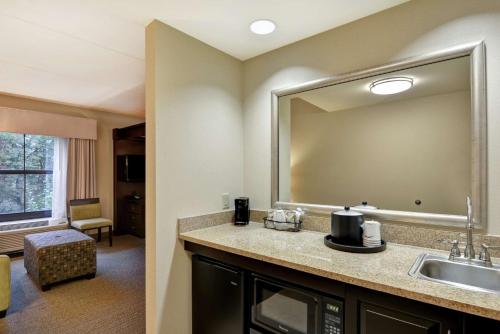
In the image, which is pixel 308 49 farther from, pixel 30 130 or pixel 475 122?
pixel 30 130

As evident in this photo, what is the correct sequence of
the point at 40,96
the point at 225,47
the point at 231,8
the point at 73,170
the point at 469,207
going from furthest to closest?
the point at 73,170 < the point at 40,96 < the point at 225,47 < the point at 231,8 < the point at 469,207

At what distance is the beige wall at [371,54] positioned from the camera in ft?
4.37

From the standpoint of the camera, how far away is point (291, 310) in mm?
1390

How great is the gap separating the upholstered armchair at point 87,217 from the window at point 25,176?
0.45 meters

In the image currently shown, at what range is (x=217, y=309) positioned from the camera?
1.71 meters

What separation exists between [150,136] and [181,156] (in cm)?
25

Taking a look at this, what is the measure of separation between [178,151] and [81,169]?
12.7 ft

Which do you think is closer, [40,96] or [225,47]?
[225,47]

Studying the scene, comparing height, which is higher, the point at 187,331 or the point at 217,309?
the point at 217,309

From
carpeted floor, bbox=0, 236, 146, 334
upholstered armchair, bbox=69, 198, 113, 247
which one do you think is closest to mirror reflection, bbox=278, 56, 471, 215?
carpeted floor, bbox=0, 236, 146, 334

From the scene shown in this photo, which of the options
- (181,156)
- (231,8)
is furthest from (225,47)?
(181,156)

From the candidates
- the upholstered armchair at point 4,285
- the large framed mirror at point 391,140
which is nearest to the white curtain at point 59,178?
the upholstered armchair at point 4,285

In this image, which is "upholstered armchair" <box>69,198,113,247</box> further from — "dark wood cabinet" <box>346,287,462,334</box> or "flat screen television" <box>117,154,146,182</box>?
"dark wood cabinet" <box>346,287,462,334</box>

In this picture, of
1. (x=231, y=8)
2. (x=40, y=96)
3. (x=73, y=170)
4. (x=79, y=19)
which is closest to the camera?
(x=231, y=8)
